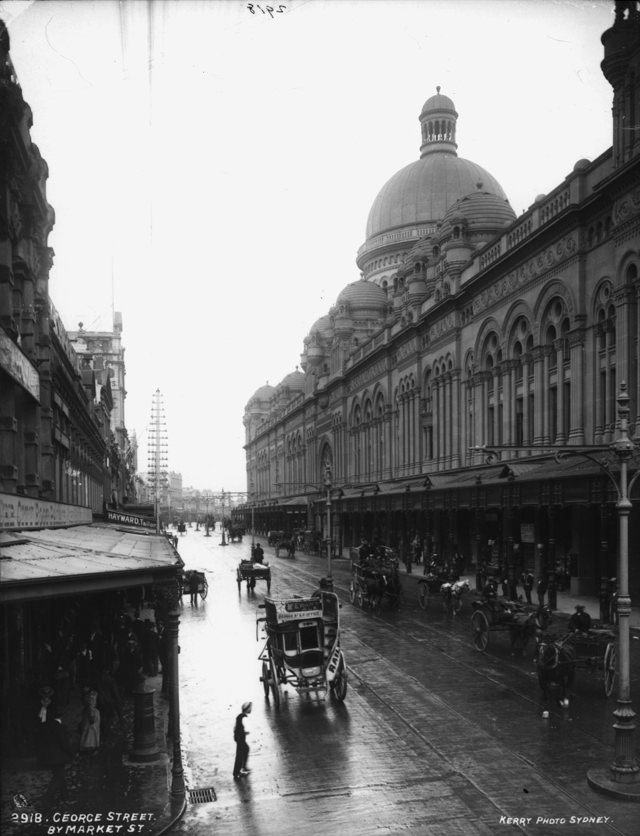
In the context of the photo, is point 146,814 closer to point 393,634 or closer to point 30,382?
point 30,382

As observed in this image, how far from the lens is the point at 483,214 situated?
178 ft

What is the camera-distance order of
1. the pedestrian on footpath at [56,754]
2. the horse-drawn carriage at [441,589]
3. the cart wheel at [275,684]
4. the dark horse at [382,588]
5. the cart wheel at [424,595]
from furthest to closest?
the cart wheel at [424,595] < the dark horse at [382,588] < the horse-drawn carriage at [441,589] < the cart wheel at [275,684] < the pedestrian on footpath at [56,754]

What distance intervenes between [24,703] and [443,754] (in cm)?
671

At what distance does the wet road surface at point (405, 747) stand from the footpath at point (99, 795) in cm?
40

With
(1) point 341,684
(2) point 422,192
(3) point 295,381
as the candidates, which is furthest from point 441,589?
(3) point 295,381

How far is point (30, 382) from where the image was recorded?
18781mm

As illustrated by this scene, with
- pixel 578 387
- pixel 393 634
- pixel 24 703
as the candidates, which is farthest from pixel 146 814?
pixel 578 387

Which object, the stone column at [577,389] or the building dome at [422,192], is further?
the building dome at [422,192]

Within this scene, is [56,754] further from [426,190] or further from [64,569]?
[426,190]

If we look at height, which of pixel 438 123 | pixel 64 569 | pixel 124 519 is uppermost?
pixel 438 123

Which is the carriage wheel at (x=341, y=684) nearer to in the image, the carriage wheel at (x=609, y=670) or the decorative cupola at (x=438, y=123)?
the carriage wheel at (x=609, y=670)

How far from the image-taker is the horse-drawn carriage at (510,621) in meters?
19.9

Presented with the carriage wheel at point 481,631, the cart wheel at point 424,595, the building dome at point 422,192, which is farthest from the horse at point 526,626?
the building dome at point 422,192

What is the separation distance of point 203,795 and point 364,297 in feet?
260
